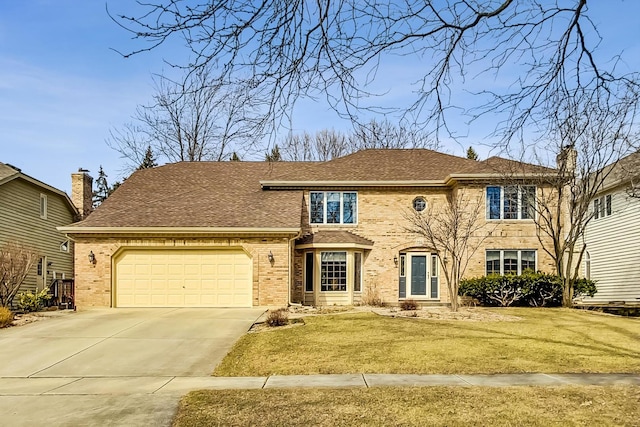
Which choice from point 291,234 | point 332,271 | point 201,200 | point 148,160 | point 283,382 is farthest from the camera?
point 148,160

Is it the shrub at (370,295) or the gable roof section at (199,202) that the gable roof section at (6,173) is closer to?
the gable roof section at (199,202)

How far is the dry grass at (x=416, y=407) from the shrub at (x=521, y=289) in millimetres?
13439

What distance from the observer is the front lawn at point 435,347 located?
9.84 metres

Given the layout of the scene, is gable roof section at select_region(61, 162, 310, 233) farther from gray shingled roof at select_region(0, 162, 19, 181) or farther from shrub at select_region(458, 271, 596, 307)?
shrub at select_region(458, 271, 596, 307)

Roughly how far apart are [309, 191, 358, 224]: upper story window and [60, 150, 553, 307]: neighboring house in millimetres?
43

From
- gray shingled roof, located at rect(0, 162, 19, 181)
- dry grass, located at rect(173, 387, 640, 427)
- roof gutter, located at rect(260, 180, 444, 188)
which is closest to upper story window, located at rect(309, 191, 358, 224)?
roof gutter, located at rect(260, 180, 444, 188)

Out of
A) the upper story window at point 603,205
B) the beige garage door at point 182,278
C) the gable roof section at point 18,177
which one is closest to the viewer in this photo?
the beige garage door at point 182,278

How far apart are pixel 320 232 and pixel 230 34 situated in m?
19.1

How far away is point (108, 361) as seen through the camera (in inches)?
445

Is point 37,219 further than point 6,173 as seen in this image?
Yes

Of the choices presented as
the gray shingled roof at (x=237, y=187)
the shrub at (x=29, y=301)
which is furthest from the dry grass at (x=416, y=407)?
the shrub at (x=29, y=301)

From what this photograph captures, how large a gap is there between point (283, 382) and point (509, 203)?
16.5 meters

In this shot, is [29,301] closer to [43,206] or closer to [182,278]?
[182,278]

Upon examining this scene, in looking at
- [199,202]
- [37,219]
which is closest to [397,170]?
[199,202]
